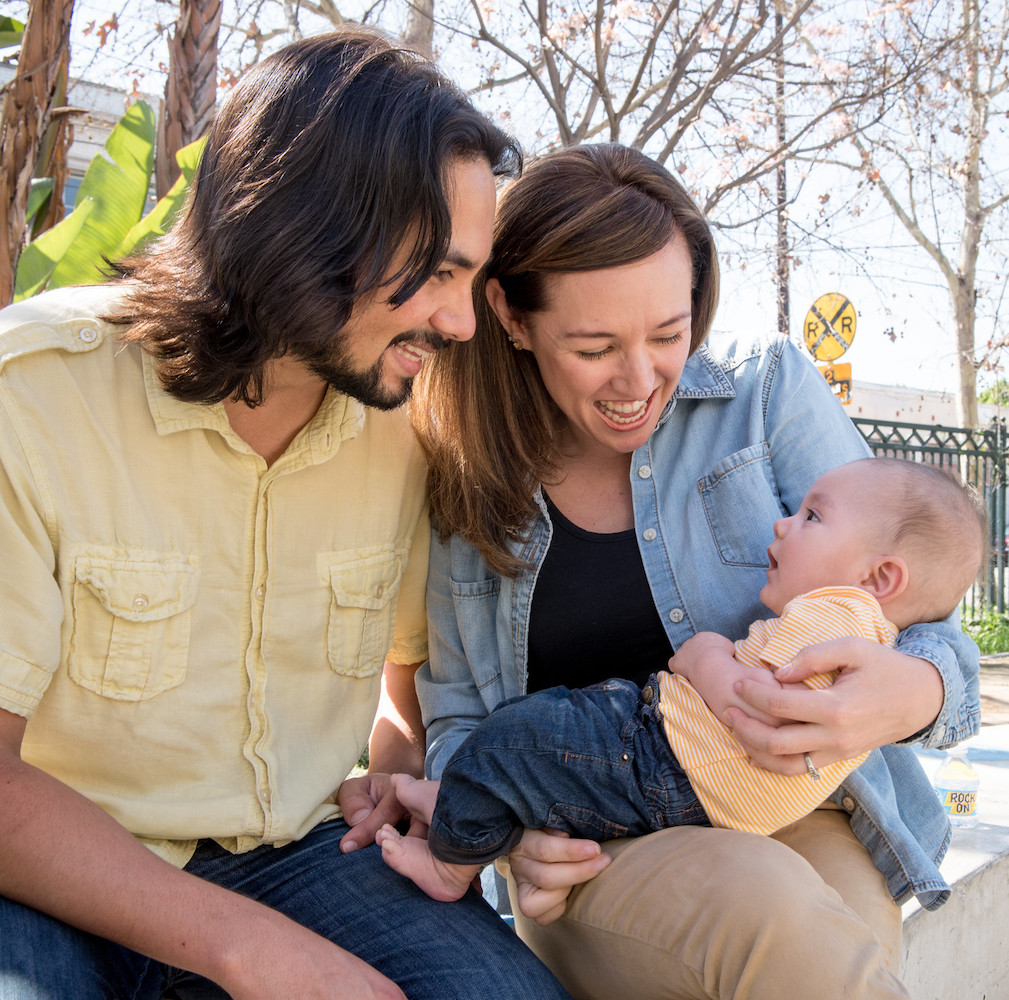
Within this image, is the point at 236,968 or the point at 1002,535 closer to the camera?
the point at 236,968

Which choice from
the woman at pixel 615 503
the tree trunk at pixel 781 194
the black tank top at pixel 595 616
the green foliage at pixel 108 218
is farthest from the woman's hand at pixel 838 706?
the tree trunk at pixel 781 194

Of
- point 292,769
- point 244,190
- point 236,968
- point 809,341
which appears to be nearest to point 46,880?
point 236,968

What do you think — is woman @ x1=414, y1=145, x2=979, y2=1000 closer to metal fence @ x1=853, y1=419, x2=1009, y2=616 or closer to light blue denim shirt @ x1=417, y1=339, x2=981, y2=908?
light blue denim shirt @ x1=417, y1=339, x2=981, y2=908

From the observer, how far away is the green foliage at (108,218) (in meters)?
3.96

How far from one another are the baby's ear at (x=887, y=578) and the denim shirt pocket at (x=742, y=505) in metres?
0.29

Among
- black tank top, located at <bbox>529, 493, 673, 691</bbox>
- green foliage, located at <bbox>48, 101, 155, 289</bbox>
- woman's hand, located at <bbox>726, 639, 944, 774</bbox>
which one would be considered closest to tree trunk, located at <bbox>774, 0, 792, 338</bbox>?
green foliage, located at <bbox>48, 101, 155, 289</bbox>

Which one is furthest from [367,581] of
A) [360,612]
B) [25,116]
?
[25,116]

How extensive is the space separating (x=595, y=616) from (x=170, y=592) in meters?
0.88

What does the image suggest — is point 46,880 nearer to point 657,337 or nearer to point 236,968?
point 236,968

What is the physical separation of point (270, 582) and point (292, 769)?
1.20ft

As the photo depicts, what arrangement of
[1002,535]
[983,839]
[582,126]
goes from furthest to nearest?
1. [1002,535]
2. [582,126]
3. [983,839]

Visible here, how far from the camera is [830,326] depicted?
861 centimetres

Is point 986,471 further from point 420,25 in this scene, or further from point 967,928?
point 967,928

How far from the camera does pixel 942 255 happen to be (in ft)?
43.9
